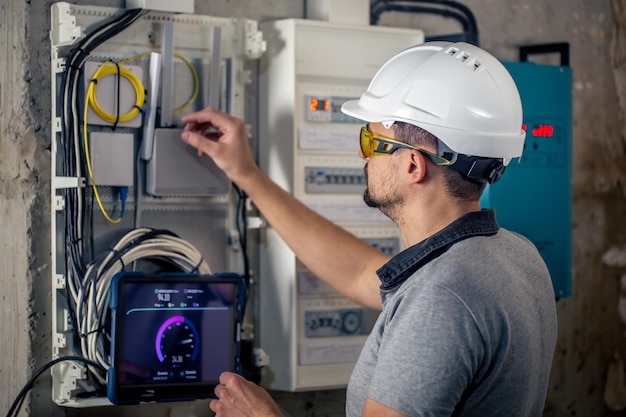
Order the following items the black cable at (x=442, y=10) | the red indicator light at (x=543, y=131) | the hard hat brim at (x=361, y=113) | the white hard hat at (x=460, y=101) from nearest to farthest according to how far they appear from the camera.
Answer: the white hard hat at (x=460, y=101), the hard hat brim at (x=361, y=113), the black cable at (x=442, y=10), the red indicator light at (x=543, y=131)

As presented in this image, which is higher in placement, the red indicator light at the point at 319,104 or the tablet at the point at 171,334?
the red indicator light at the point at 319,104

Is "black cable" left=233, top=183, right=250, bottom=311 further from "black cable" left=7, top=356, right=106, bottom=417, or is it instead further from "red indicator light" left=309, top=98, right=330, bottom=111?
"black cable" left=7, top=356, right=106, bottom=417

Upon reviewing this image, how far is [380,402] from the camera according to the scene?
1638 millimetres

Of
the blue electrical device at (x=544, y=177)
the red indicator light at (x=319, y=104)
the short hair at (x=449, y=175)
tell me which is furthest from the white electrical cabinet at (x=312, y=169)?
the short hair at (x=449, y=175)

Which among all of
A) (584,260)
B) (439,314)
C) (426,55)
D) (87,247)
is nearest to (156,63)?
(87,247)

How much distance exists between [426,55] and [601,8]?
1.70m

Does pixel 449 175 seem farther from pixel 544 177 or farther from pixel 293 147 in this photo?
pixel 544 177

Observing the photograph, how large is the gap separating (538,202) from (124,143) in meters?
1.40

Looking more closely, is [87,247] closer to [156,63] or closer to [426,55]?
[156,63]

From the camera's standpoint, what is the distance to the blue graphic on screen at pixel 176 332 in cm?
234

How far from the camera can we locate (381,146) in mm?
1966

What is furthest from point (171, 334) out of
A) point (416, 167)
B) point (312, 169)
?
point (416, 167)

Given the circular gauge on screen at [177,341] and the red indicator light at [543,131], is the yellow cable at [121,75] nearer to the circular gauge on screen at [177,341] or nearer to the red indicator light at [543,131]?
the circular gauge on screen at [177,341]

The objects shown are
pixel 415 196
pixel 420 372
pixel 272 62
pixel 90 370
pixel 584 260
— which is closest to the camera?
pixel 420 372
